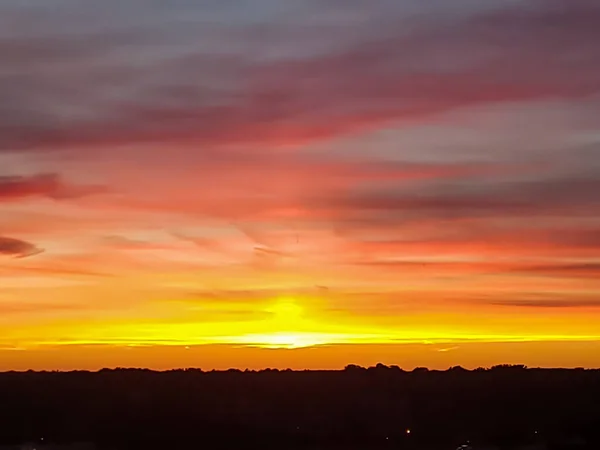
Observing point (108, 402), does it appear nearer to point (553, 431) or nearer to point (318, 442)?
point (318, 442)

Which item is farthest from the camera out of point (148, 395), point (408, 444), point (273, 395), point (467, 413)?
point (273, 395)

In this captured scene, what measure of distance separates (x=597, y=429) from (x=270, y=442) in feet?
104

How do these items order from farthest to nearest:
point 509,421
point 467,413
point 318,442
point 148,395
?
1. point 148,395
2. point 467,413
3. point 509,421
4. point 318,442

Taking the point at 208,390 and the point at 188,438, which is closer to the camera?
the point at 188,438

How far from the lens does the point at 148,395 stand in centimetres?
17912

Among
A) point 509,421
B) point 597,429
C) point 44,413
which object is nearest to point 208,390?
point 44,413

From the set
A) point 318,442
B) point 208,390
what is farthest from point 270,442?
point 208,390

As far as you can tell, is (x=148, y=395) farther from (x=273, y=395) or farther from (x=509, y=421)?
(x=509, y=421)

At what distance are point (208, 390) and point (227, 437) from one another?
220ft

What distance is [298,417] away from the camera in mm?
154500

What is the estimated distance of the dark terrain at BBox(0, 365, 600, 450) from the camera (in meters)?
122

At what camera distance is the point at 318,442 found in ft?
401

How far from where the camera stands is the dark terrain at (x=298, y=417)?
122062 mm

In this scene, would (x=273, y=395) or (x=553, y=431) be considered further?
(x=273, y=395)
